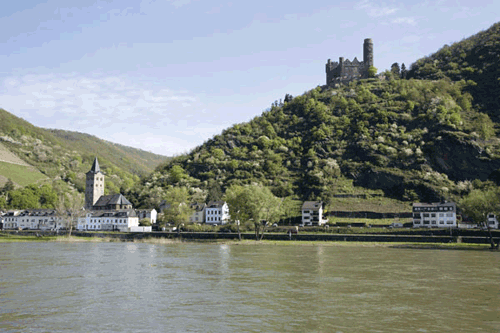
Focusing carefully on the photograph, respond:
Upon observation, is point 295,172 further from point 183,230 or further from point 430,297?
point 430,297

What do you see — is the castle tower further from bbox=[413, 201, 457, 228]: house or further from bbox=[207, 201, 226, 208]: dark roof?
bbox=[413, 201, 457, 228]: house

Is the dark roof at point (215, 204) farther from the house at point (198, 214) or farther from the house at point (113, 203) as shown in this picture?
the house at point (113, 203)

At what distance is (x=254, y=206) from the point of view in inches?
3755

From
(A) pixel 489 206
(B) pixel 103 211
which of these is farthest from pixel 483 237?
(B) pixel 103 211

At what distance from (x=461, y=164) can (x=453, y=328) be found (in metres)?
130

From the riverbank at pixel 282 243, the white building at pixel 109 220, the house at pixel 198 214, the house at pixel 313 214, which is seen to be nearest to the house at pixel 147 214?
the white building at pixel 109 220

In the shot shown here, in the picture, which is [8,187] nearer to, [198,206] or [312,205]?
[198,206]

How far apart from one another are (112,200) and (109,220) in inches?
586

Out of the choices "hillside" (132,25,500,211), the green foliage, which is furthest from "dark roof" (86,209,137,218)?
the green foliage

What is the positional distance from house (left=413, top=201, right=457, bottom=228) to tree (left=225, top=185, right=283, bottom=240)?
37.4 meters

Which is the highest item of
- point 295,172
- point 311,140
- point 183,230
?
point 311,140

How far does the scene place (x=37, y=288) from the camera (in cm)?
3234

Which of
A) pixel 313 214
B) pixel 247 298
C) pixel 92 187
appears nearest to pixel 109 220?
pixel 92 187

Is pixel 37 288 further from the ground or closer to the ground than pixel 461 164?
closer to the ground
